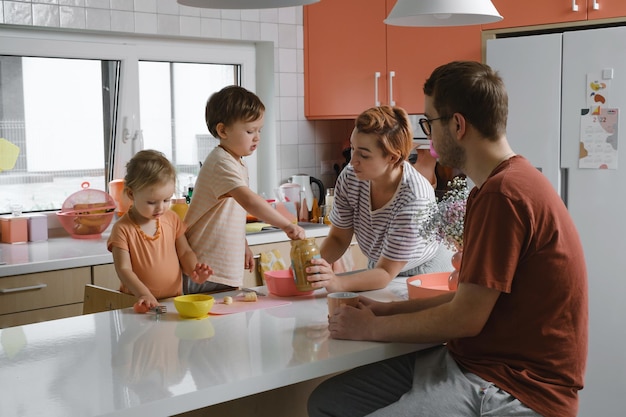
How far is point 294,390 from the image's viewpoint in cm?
242

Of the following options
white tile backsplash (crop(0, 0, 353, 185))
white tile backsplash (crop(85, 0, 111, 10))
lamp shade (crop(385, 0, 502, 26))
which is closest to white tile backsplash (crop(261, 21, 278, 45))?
white tile backsplash (crop(0, 0, 353, 185))

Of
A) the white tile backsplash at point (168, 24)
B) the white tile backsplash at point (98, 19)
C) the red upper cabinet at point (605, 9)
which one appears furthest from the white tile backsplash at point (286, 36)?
the red upper cabinet at point (605, 9)

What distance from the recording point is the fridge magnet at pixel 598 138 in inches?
134

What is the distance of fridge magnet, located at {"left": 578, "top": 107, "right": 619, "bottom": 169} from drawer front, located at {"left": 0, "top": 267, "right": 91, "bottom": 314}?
215 centimetres

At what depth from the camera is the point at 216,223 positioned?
2814 mm

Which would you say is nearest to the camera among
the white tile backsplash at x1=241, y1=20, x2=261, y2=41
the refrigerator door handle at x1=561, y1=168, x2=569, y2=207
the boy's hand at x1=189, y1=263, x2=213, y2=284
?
the boy's hand at x1=189, y1=263, x2=213, y2=284

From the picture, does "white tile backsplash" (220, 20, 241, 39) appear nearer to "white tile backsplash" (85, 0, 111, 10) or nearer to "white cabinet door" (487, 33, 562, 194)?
"white tile backsplash" (85, 0, 111, 10)

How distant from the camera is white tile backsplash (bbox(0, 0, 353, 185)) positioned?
3639 millimetres

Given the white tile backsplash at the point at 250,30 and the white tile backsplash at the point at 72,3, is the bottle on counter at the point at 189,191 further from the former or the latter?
the white tile backsplash at the point at 72,3

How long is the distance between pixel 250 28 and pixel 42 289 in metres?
1.89

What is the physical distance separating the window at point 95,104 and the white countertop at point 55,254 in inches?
14.0

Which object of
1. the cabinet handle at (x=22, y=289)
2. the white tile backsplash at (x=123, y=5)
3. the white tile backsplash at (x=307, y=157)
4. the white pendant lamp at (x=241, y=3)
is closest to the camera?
the white pendant lamp at (x=241, y=3)

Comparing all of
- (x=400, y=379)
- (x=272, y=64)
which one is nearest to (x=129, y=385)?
(x=400, y=379)

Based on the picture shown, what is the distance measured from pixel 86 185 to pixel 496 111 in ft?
8.27
